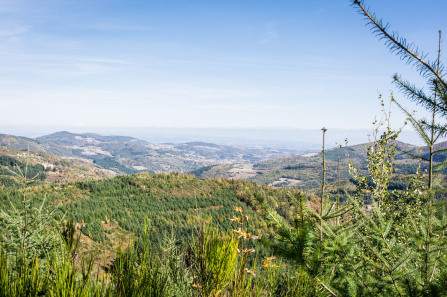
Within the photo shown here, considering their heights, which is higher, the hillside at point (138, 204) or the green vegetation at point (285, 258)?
the green vegetation at point (285, 258)

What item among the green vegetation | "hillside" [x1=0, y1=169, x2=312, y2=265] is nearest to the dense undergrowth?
the green vegetation

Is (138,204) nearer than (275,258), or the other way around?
(275,258)

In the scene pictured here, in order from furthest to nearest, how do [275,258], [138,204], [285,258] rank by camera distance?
[138,204] → [275,258] → [285,258]

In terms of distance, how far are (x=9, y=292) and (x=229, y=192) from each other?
45.5 m

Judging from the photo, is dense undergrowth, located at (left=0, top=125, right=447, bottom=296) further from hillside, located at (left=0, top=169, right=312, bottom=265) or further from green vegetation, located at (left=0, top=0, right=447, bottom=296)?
hillside, located at (left=0, top=169, right=312, bottom=265)

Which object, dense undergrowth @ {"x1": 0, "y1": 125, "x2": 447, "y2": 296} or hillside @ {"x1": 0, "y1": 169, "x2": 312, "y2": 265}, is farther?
hillside @ {"x1": 0, "y1": 169, "x2": 312, "y2": 265}

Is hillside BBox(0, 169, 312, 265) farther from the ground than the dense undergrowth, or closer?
closer

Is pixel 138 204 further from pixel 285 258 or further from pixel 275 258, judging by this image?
pixel 285 258

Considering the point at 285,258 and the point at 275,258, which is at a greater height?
the point at 285,258

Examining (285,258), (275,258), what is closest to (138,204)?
(275,258)

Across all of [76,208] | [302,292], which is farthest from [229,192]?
[302,292]

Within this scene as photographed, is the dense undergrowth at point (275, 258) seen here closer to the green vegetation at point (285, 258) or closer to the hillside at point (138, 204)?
the green vegetation at point (285, 258)

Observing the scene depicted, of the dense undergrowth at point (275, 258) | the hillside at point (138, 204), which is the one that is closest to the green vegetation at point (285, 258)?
the dense undergrowth at point (275, 258)

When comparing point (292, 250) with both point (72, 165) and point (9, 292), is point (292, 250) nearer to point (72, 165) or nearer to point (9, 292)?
point (9, 292)
